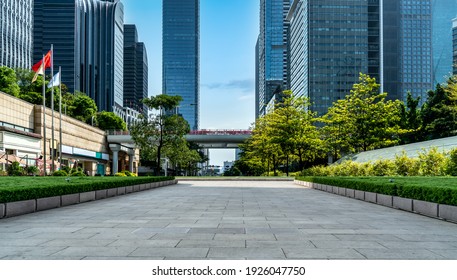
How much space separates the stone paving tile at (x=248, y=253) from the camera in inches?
254

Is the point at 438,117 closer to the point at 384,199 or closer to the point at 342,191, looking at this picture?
the point at 342,191

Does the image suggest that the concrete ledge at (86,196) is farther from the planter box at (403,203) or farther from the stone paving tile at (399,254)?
the stone paving tile at (399,254)

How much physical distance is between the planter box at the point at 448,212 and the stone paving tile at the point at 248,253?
608 centimetres

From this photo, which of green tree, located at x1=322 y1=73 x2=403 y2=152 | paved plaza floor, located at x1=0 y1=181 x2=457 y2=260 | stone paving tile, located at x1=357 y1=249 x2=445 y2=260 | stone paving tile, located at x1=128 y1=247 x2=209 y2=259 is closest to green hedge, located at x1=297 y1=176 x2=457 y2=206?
paved plaza floor, located at x1=0 y1=181 x2=457 y2=260

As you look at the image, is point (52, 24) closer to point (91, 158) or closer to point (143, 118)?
point (91, 158)

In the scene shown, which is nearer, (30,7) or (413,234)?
(413,234)

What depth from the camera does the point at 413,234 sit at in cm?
873

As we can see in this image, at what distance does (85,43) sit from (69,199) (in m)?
179

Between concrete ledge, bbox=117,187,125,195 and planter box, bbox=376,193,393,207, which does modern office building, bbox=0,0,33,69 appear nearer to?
concrete ledge, bbox=117,187,125,195

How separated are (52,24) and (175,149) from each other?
153m

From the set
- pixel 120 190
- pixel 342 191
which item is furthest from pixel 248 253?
pixel 120 190

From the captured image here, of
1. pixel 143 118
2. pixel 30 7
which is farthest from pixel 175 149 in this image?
pixel 30 7

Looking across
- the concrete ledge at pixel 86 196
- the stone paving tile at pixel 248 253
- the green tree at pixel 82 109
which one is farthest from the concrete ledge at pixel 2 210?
the green tree at pixel 82 109

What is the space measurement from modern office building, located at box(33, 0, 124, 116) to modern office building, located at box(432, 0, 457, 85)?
494 ft
